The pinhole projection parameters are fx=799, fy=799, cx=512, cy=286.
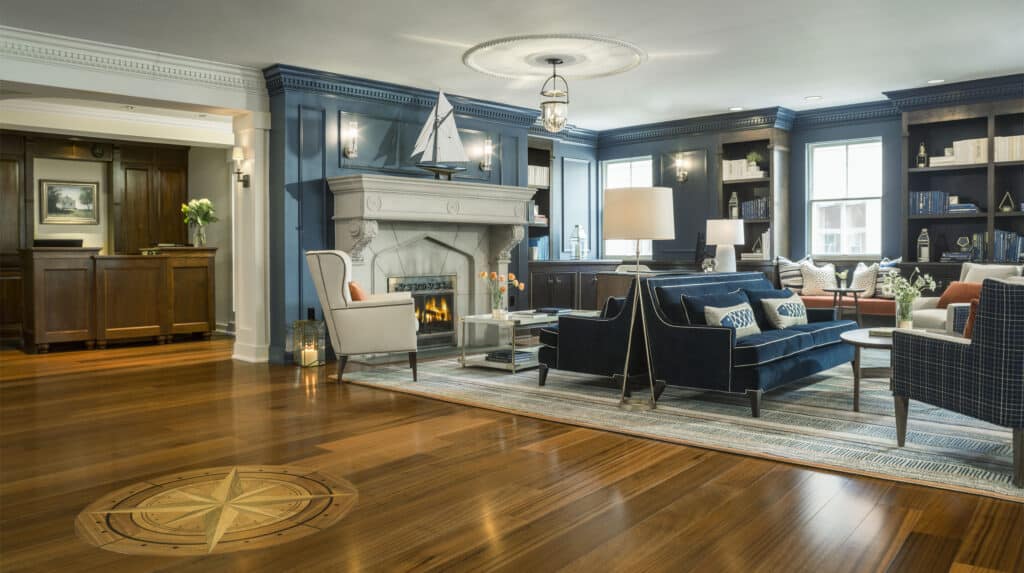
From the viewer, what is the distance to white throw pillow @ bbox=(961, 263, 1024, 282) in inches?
269

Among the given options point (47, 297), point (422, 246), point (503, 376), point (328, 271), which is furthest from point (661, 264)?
point (47, 297)

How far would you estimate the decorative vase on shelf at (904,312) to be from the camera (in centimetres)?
503

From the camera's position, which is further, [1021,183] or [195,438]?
[1021,183]

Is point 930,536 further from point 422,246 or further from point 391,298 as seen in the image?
point 422,246

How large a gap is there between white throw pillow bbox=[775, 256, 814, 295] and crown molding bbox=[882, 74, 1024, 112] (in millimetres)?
1871

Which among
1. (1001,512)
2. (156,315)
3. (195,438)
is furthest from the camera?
(156,315)

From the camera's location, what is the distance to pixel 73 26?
5.52 m

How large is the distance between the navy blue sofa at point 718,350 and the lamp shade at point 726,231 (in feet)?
8.15

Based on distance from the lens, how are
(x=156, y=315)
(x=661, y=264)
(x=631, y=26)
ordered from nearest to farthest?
(x=631, y=26) < (x=156, y=315) < (x=661, y=264)

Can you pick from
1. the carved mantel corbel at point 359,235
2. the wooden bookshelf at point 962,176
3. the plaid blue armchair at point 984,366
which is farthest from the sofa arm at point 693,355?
the wooden bookshelf at point 962,176

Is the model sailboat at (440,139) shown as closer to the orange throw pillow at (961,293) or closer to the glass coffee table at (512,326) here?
the glass coffee table at (512,326)

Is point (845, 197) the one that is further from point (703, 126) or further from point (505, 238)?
point (505, 238)

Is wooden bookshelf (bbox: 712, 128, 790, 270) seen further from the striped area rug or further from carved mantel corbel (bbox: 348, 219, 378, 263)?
carved mantel corbel (bbox: 348, 219, 378, 263)

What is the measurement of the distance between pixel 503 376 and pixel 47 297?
4.81 m
